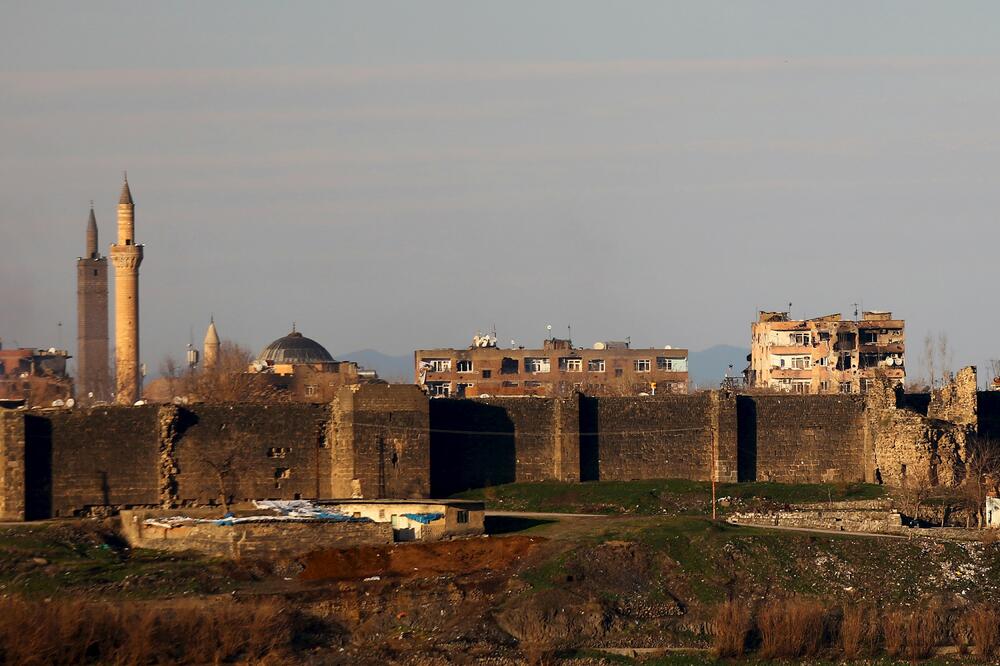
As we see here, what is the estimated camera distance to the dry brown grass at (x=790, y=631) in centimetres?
4775

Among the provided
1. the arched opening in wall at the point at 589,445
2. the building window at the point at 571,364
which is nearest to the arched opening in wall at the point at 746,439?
the arched opening in wall at the point at 589,445

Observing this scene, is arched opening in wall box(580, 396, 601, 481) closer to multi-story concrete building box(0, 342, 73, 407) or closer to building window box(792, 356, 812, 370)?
multi-story concrete building box(0, 342, 73, 407)

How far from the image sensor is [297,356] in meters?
116

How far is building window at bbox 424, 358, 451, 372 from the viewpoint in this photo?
380 feet

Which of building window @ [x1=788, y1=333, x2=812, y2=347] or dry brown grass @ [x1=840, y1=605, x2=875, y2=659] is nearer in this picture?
dry brown grass @ [x1=840, y1=605, x2=875, y2=659]

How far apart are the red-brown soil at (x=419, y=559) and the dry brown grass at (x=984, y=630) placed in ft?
33.8

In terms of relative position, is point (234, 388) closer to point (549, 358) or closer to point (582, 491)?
point (582, 491)

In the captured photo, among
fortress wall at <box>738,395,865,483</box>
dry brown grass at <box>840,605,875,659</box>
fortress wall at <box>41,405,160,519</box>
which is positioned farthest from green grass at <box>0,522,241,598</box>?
fortress wall at <box>738,395,865,483</box>

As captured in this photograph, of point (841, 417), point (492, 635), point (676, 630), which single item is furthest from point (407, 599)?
point (841, 417)

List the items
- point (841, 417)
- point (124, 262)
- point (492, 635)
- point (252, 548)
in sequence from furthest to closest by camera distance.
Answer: point (124, 262), point (841, 417), point (252, 548), point (492, 635)

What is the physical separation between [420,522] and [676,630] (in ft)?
28.3

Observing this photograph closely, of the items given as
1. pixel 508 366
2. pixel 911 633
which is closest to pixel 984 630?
pixel 911 633

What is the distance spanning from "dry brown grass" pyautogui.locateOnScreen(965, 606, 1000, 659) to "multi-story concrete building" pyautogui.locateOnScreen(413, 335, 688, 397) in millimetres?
63035

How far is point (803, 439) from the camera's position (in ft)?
209
